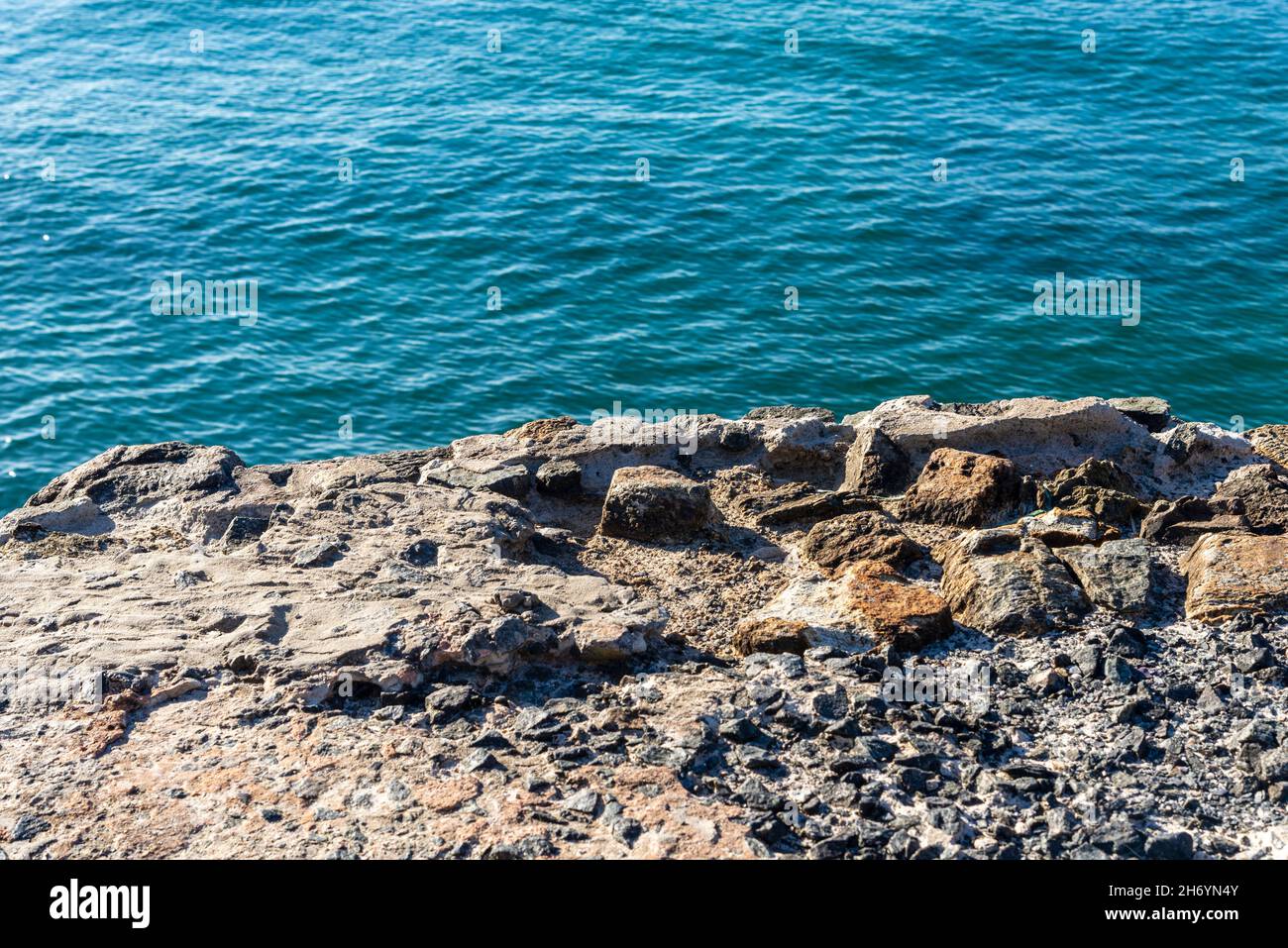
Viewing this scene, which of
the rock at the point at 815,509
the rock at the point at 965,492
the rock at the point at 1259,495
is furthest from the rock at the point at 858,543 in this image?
the rock at the point at 1259,495

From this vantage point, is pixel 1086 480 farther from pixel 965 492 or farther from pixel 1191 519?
pixel 965 492

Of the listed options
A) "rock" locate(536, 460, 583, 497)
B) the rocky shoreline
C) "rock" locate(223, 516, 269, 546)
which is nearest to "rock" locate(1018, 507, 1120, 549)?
the rocky shoreline

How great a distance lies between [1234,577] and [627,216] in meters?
19.5

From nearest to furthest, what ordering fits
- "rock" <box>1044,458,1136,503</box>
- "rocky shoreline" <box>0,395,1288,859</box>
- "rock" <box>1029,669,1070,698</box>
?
"rocky shoreline" <box>0,395,1288,859</box> → "rock" <box>1029,669,1070,698</box> → "rock" <box>1044,458,1136,503</box>

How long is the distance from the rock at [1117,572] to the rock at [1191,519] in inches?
19.4

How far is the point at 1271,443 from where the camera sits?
12.7 meters

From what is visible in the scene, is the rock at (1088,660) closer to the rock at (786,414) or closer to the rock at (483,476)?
the rock at (786,414)

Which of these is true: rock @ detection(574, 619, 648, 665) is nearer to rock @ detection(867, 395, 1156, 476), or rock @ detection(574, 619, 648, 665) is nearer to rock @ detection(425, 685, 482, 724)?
rock @ detection(425, 685, 482, 724)

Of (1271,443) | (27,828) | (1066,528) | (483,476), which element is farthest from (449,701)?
(1271,443)

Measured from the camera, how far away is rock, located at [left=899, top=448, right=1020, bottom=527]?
11.2 metres

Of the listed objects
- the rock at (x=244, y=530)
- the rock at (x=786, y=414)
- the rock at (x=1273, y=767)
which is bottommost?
the rock at (x=1273, y=767)

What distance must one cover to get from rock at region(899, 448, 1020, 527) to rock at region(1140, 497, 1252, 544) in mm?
1216

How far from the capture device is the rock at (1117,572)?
9680 mm
